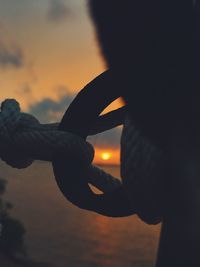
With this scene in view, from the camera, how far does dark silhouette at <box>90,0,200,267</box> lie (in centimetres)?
53

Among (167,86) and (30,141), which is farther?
(30,141)

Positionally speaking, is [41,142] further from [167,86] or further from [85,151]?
[167,86]

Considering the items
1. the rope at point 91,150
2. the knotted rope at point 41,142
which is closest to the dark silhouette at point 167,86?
the rope at point 91,150

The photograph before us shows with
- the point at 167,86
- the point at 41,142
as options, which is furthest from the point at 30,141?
the point at 167,86

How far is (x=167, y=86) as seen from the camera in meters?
0.56

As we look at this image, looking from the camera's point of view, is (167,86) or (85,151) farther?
(85,151)

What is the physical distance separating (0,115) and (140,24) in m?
0.40

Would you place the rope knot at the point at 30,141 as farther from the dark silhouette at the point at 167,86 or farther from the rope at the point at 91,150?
the dark silhouette at the point at 167,86

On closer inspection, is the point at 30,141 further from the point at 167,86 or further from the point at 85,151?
the point at 167,86

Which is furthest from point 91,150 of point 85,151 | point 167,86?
point 167,86

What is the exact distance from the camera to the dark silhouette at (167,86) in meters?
0.53

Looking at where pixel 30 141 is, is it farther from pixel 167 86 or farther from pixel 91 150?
pixel 167 86

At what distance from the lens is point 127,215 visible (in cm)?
78

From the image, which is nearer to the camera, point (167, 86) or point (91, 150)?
point (167, 86)
